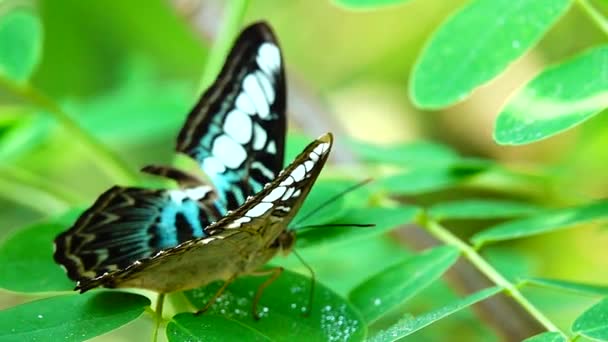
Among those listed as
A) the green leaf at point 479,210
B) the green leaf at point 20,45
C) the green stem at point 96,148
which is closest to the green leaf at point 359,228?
the green leaf at point 479,210

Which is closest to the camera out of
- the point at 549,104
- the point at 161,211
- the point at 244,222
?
the point at 244,222

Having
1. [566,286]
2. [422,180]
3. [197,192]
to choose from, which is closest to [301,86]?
[422,180]

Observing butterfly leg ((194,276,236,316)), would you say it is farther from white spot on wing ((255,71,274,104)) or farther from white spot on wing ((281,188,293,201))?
white spot on wing ((255,71,274,104))

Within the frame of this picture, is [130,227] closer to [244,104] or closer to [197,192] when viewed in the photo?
[197,192]

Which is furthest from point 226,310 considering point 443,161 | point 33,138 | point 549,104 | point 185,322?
point 33,138

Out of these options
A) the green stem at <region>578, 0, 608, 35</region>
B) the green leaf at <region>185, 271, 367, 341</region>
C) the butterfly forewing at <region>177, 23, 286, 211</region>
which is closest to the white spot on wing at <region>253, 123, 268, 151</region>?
the butterfly forewing at <region>177, 23, 286, 211</region>

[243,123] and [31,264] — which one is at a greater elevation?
[243,123]

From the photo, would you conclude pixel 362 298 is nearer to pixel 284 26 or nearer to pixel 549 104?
pixel 549 104
